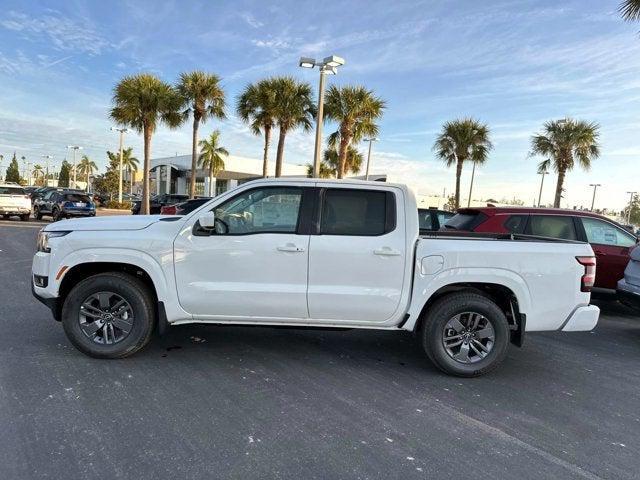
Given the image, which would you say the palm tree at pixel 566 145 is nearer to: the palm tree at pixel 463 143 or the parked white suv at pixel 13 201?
the palm tree at pixel 463 143

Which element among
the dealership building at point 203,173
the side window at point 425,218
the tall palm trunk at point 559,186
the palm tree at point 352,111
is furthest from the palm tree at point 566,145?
the dealership building at point 203,173

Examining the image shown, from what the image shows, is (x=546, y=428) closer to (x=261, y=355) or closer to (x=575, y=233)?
(x=261, y=355)

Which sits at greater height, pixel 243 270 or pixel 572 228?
pixel 572 228

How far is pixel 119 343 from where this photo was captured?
A: 470 centimetres

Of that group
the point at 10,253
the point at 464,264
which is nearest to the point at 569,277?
the point at 464,264

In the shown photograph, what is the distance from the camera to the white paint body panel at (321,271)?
4.56 m

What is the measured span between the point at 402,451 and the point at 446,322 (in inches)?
65.1

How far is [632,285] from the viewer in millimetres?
6391

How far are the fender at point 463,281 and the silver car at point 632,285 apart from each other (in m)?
2.67

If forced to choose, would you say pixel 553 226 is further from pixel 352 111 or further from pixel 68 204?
pixel 68 204

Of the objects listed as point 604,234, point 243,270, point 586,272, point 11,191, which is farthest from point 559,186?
point 11,191

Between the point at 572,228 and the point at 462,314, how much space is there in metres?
4.13

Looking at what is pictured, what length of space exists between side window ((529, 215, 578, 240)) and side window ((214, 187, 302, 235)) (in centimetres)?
463

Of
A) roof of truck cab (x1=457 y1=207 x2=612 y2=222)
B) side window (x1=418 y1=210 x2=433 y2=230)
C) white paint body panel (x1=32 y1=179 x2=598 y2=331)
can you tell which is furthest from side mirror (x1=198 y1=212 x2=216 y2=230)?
side window (x1=418 y1=210 x2=433 y2=230)
